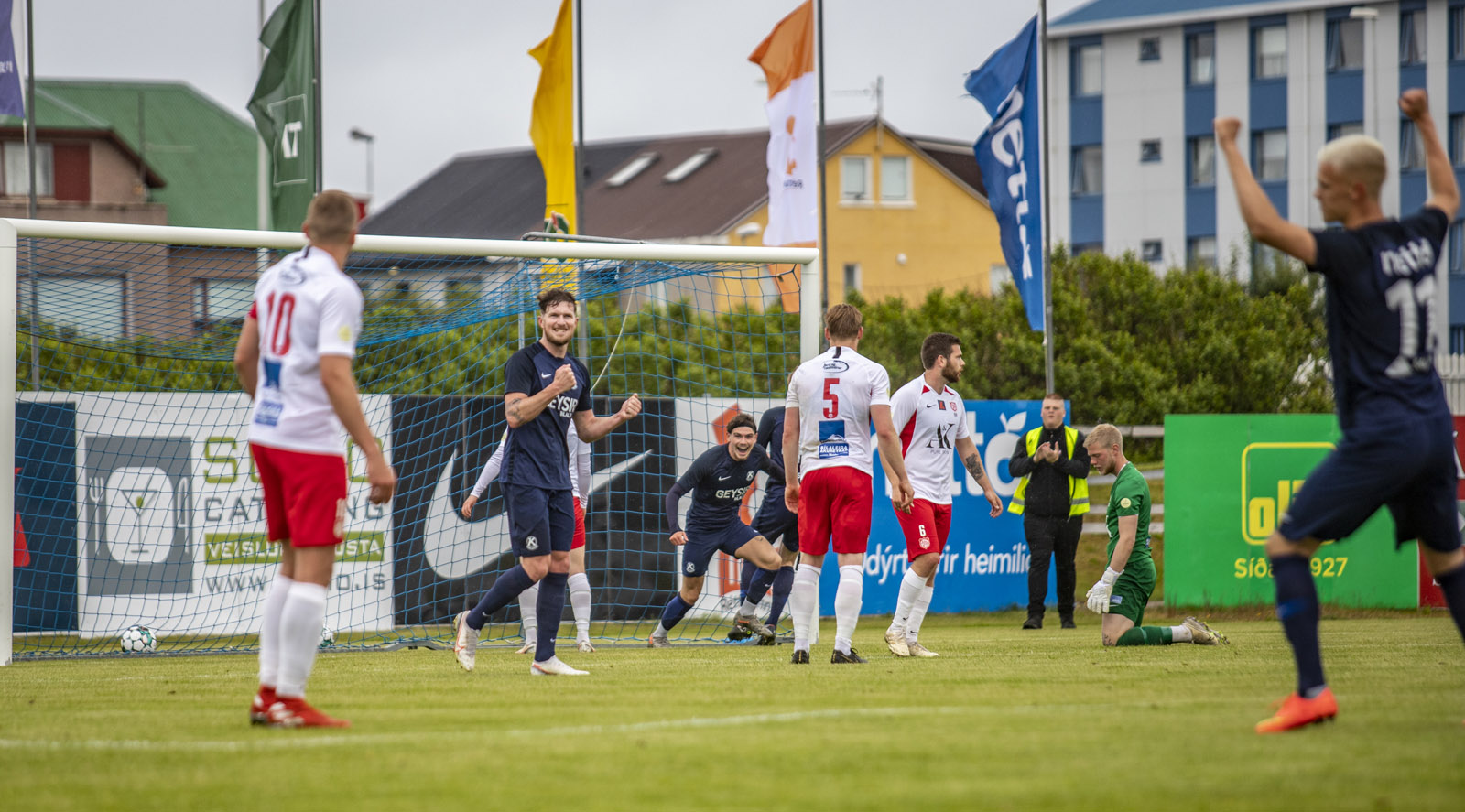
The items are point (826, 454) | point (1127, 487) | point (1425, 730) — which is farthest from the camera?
point (1127, 487)

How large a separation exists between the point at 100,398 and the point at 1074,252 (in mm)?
47603

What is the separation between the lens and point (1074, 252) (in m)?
56.5

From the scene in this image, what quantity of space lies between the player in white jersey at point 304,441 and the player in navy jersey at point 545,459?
233cm

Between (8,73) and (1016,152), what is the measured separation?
1037 centimetres

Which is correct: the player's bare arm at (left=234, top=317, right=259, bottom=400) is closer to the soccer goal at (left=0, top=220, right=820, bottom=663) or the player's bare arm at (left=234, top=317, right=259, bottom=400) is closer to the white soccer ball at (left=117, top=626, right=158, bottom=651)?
the soccer goal at (left=0, top=220, right=820, bottom=663)

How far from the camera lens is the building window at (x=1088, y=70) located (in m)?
56.5

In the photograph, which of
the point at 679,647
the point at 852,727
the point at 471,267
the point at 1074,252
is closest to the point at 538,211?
the point at 1074,252

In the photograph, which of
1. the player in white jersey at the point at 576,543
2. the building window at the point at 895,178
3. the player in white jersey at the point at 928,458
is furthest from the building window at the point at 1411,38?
the player in white jersey at the point at 576,543

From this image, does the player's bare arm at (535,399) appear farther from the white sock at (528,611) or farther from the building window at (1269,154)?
the building window at (1269,154)

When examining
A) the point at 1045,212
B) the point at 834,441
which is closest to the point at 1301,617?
the point at 834,441

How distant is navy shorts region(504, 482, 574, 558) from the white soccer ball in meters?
4.71

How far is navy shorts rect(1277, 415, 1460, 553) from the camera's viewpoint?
207 inches

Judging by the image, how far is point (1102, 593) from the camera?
10.2 m

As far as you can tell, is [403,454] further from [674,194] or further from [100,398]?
[674,194]
